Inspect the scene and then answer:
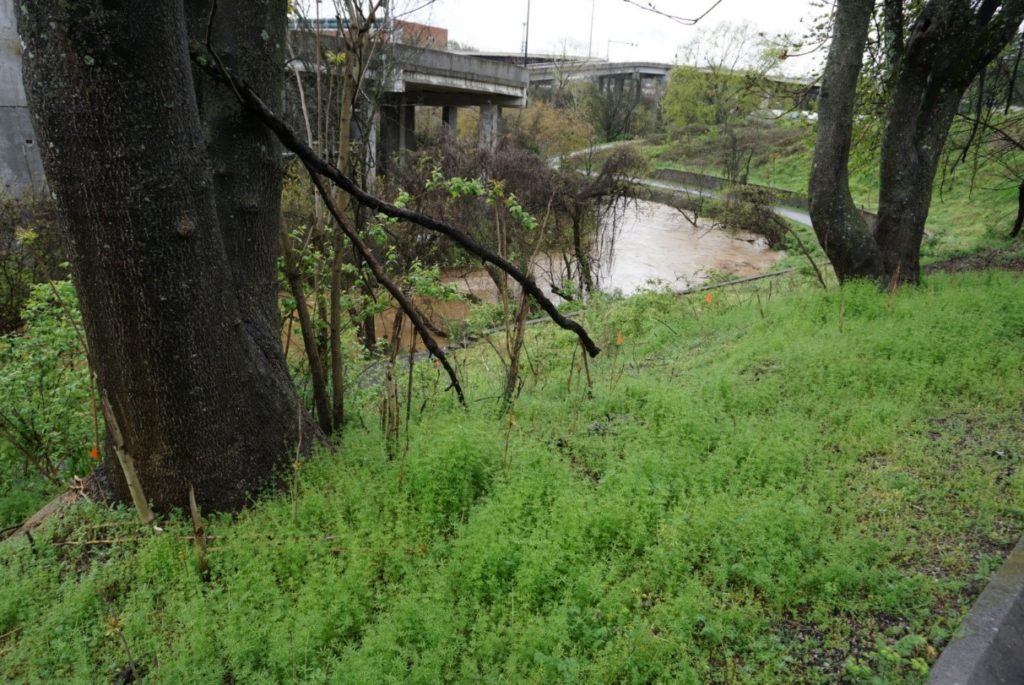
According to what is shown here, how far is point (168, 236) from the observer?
3.21m

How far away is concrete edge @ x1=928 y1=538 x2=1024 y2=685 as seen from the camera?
2.89 metres

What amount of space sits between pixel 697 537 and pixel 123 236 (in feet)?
10.8

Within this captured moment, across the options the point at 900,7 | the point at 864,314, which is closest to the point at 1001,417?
the point at 864,314

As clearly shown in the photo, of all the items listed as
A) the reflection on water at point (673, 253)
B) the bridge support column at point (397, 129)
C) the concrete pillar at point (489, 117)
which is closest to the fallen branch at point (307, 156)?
the reflection on water at point (673, 253)

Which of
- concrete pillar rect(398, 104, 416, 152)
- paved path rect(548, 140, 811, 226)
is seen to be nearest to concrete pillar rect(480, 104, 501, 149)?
→ concrete pillar rect(398, 104, 416, 152)

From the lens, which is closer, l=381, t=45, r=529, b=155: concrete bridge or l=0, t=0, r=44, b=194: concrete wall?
l=0, t=0, r=44, b=194: concrete wall

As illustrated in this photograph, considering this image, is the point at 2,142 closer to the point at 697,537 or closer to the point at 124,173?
the point at 124,173

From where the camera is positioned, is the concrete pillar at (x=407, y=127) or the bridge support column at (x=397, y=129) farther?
the concrete pillar at (x=407, y=127)

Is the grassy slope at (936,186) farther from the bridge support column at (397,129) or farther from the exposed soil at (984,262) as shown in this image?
the bridge support column at (397,129)

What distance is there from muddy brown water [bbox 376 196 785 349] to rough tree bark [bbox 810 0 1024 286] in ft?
23.8

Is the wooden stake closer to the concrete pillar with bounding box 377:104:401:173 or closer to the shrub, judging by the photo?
the shrub

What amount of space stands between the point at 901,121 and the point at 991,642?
292 inches

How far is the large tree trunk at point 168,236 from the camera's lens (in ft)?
9.73

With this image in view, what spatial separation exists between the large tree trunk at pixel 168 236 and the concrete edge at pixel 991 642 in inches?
139
